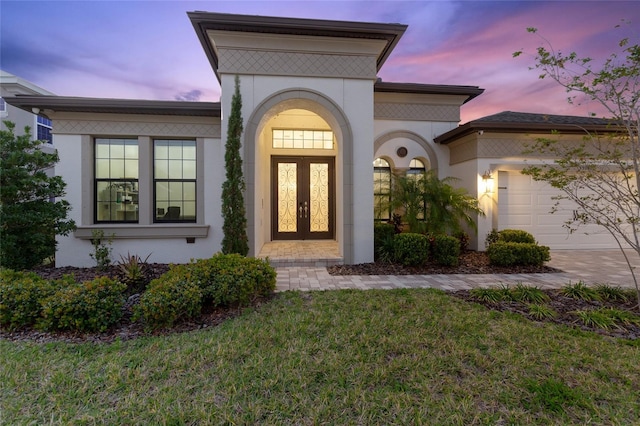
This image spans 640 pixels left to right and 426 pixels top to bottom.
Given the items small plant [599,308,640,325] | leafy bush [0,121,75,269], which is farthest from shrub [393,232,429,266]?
leafy bush [0,121,75,269]

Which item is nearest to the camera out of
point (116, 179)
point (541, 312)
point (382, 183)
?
point (541, 312)

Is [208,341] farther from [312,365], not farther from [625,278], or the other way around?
[625,278]

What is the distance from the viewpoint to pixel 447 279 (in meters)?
5.80

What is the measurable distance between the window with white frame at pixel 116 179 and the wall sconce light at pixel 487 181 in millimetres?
9788

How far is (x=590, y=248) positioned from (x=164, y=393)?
12013 mm

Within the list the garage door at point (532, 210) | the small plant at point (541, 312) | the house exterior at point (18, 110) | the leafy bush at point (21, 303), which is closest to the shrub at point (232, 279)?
the leafy bush at point (21, 303)

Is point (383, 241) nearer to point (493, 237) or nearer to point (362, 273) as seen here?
point (362, 273)

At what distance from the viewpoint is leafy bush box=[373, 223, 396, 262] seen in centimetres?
703

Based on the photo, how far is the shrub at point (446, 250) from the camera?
21.5ft

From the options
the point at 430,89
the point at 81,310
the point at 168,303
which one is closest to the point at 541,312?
the point at 168,303

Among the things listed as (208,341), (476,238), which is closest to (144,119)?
(208,341)

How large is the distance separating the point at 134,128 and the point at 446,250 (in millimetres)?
8336

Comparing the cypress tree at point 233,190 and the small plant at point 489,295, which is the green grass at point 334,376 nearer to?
the small plant at point 489,295

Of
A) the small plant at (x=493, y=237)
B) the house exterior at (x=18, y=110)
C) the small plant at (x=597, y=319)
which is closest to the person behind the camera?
the small plant at (x=597, y=319)
